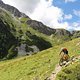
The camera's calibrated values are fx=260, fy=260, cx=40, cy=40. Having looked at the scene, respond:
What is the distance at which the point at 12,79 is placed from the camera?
156ft

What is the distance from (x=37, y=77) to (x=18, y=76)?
8.67 meters

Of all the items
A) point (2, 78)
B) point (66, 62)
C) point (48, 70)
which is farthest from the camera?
point (2, 78)

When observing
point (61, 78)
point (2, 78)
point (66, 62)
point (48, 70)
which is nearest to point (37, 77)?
point (48, 70)

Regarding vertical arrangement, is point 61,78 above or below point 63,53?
below

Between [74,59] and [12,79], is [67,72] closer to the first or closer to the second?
[74,59]

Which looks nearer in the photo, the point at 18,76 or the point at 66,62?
the point at 66,62

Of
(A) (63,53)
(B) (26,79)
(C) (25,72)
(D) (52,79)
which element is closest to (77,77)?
(D) (52,79)

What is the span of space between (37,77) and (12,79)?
9.04 meters

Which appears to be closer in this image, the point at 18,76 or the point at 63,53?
the point at 63,53

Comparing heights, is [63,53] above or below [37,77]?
above

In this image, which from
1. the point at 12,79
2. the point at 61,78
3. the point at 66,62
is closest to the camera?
the point at 61,78

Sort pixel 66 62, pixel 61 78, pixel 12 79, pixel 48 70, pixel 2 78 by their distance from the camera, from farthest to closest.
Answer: pixel 2 78 → pixel 12 79 → pixel 48 70 → pixel 66 62 → pixel 61 78

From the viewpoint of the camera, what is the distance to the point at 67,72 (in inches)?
1350

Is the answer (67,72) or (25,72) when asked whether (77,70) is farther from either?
(25,72)
